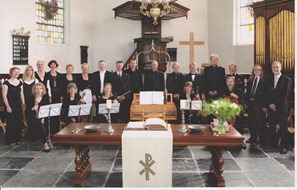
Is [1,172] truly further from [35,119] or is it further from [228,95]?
[228,95]

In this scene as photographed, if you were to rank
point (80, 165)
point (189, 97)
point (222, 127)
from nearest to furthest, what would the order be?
point (222, 127) → point (80, 165) → point (189, 97)

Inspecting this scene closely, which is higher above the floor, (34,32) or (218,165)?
(34,32)

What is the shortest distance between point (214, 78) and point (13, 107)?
4.10m

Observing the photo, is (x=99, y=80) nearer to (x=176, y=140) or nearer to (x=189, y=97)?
(x=189, y=97)

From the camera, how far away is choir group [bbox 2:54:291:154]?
6312 millimetres

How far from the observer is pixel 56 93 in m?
7.25

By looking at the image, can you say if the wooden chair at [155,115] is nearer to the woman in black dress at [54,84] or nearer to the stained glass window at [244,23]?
the woman in black dress at [54,84]

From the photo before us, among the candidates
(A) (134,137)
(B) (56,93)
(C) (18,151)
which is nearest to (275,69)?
(A) (134,137)

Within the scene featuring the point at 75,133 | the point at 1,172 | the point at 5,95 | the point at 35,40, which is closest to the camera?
the point at 75,133

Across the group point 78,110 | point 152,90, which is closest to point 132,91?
point 152,90

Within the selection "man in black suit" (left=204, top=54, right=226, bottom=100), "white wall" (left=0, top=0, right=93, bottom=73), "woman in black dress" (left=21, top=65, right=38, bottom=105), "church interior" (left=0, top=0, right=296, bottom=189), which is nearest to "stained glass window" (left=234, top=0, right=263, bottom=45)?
"church interior" (left=0, top=0, right=296, bottom=189)

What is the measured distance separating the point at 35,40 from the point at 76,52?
78.6 inches

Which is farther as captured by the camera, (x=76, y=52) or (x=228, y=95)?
(x=76, y=52)

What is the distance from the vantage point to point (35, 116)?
636 centimetres
